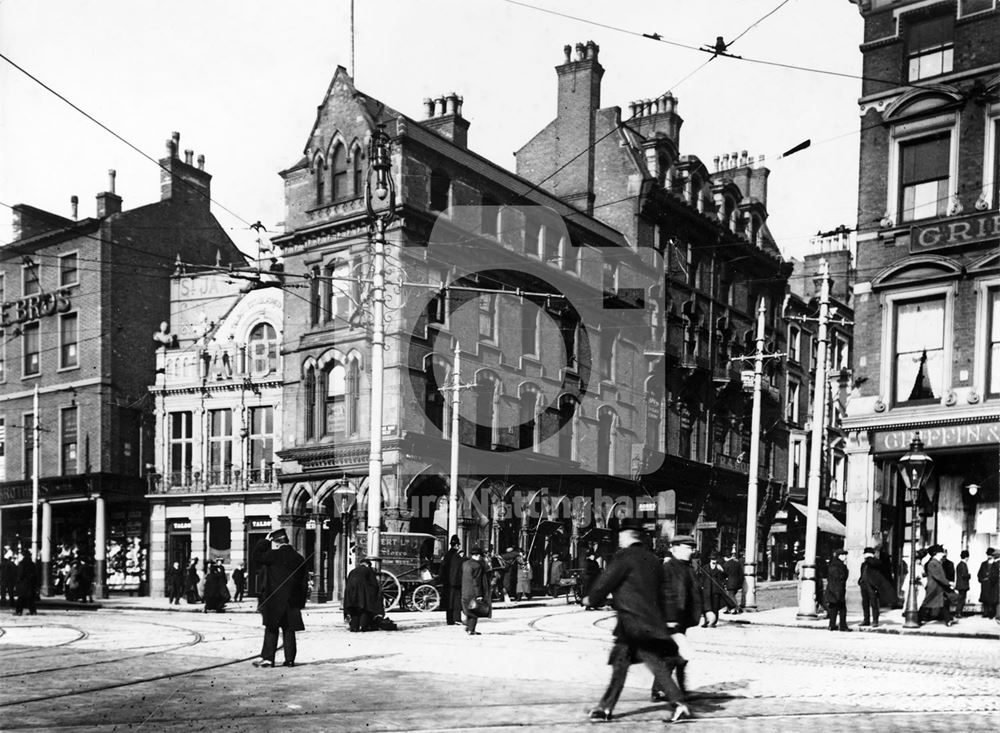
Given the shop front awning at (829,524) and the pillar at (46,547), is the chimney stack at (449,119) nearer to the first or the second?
the pillar at (46,547)

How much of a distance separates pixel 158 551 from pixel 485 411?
41.1 feet

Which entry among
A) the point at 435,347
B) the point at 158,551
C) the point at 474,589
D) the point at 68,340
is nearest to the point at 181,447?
the point at 158,551

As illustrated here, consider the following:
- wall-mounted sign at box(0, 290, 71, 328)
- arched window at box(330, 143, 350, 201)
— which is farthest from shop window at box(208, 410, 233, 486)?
arched window at box(330, 143, 350, 201)

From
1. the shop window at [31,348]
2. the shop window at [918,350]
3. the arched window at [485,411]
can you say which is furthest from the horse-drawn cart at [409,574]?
the shop window at [31,348]

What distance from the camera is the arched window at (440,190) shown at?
117 ft

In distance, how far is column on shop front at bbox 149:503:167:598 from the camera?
3906 centimetres

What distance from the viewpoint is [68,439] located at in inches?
1618

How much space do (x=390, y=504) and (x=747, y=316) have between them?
88.0ft

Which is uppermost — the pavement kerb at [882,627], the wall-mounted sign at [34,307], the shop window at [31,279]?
the shop window at [31,279]

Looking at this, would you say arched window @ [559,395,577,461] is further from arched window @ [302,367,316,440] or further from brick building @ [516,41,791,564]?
arched window @ [302,367,316,440]

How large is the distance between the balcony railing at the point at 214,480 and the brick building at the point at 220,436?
1.3 inches

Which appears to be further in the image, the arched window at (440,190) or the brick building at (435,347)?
the arched window at (440,190)

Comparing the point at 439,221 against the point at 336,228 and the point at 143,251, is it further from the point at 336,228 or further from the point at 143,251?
the point at 143,251

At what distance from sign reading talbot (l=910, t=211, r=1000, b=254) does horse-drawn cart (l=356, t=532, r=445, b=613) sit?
43.4ft
